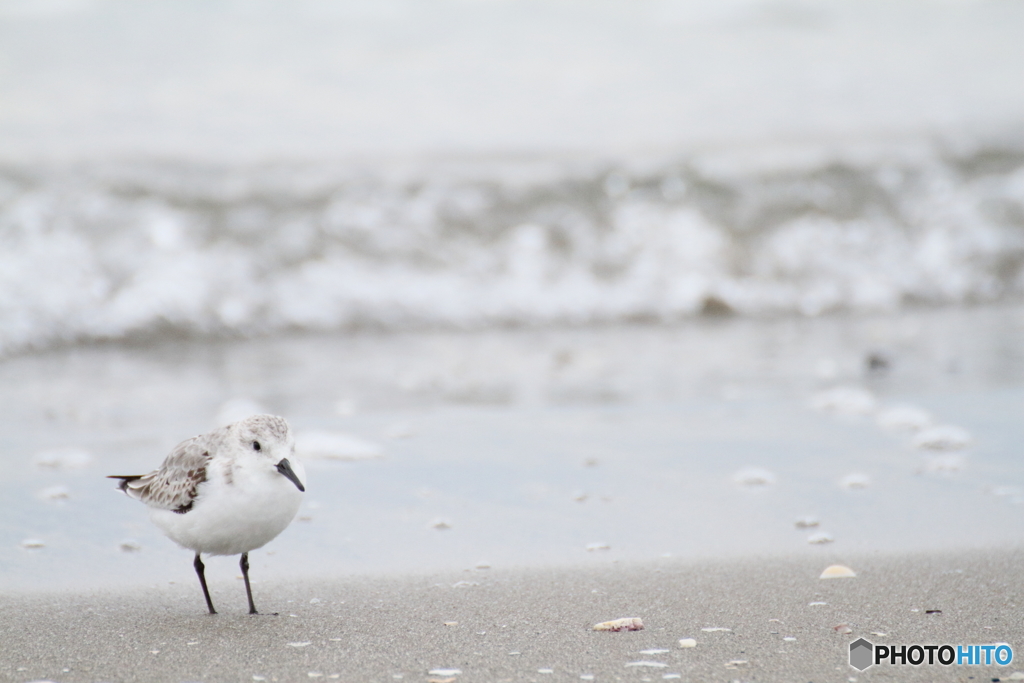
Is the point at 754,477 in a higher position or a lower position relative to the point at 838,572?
higher

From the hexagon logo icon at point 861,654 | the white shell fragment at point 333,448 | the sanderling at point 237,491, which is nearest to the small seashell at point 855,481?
the hexagon logo icon at point 861,654

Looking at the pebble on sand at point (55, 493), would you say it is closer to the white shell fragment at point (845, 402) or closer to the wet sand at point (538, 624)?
the wet sand at point (538, 624)

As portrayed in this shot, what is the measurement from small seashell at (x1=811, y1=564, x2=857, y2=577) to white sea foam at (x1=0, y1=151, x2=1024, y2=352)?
4902 mm

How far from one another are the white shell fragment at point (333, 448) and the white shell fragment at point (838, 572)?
1975 mm

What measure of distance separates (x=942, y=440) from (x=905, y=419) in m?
0.41

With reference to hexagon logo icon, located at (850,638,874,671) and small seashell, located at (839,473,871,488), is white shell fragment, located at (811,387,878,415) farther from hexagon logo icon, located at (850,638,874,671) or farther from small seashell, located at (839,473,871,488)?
hexagon logo icon, located at (850,638,874,671)

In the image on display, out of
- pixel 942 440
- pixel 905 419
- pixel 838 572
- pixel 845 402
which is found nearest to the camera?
pixel 838 572

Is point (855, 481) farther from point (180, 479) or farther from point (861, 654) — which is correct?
point (180, 479)

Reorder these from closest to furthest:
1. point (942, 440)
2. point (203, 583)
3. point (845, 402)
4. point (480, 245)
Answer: point (203, 583) → point (942, 440) → point (845, 402) → point (480, 245)

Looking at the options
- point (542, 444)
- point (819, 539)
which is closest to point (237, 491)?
point (819, 539)

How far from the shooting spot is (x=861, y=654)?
7.24ft

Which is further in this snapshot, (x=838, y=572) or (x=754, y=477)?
(x=754, y=477)

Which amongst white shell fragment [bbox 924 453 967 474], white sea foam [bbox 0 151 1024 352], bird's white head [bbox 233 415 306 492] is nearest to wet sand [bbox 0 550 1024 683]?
bird's white head [bbox 233 415 306 492]

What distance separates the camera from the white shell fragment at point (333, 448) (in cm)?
405
